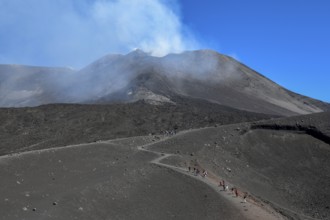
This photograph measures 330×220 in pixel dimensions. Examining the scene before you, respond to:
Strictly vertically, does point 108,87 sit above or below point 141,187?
above

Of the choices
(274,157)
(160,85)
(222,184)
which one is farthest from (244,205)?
(160,85)

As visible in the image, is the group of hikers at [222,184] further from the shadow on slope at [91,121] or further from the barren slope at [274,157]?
the shadow on slope at [91,121]

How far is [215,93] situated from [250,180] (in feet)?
201

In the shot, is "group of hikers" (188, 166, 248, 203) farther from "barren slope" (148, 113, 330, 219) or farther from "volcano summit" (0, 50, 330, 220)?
"barren slope" (148, 113, 330, 219)

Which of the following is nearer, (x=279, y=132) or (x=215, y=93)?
(x=279, y=132)

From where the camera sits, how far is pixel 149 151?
34.8m

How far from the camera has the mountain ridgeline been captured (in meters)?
90.2

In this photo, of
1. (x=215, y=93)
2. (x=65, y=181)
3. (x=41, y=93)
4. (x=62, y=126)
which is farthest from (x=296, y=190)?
(x=41, y=93)

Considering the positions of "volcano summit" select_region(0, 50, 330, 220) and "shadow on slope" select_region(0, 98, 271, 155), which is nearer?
"volcano summit" select_region(0, 50, 330, 220)

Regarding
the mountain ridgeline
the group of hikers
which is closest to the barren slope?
the group of hikers

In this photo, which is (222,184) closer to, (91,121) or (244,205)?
(244,205)

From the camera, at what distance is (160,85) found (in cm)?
9031

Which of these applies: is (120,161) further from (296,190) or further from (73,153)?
(296,190)

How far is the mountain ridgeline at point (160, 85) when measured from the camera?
9025cm
